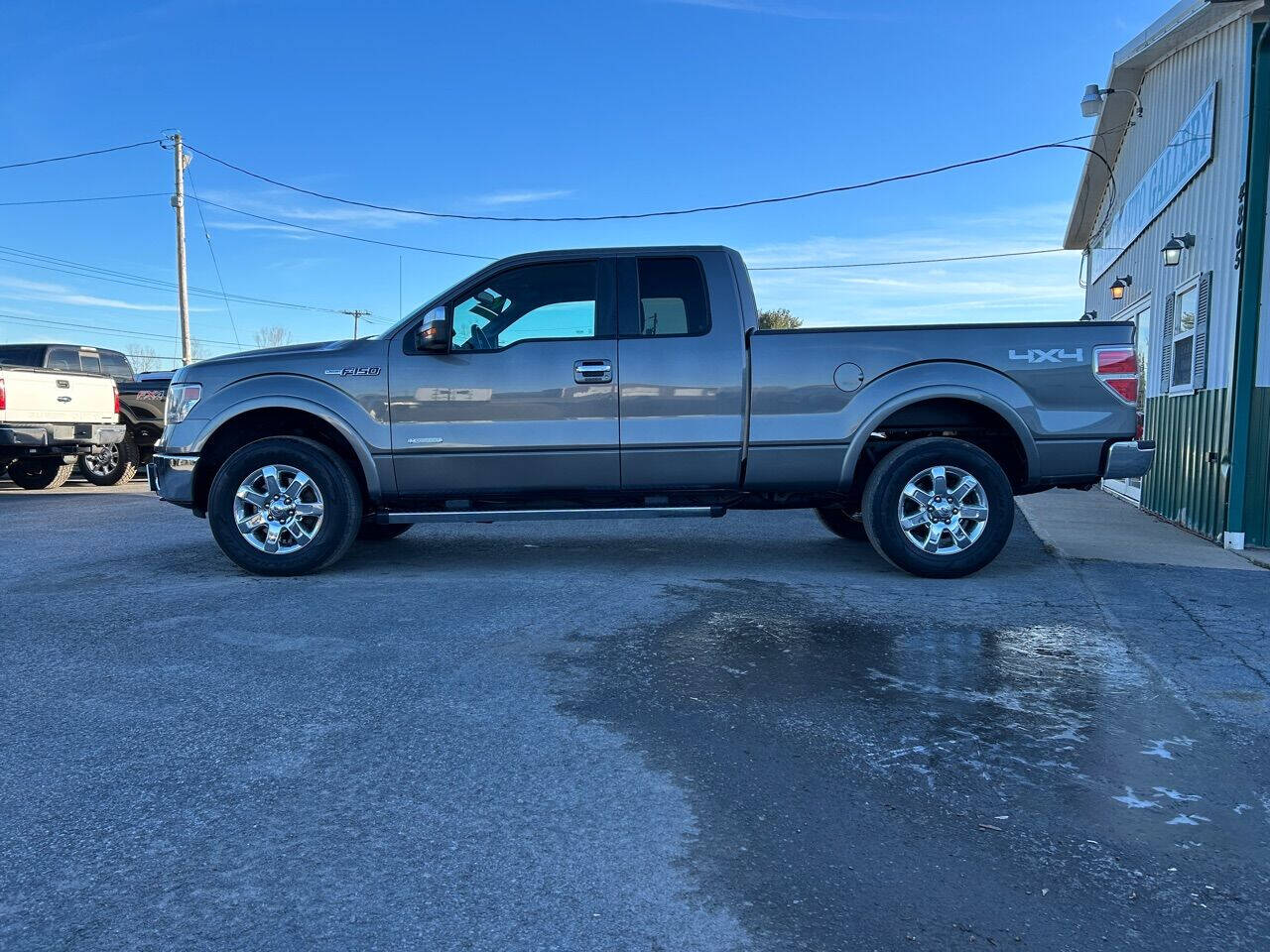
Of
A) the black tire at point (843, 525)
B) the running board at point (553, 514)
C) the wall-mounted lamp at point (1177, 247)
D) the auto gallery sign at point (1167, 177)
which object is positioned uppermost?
the auto gallery sign at point (1167, 177)

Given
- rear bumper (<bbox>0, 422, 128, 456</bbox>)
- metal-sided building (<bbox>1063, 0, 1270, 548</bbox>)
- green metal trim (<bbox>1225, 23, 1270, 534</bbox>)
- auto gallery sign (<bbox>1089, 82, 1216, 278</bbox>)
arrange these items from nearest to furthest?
green metal trim (<bbox>1225, 23, 1270, 534</bbox>)
metal-sided building (<bbox>1063, 0, 1270, 548</bbox>)
auto gallery sign (<bbox>1089, 82, 1216, 278</bbox>)
rear bumper (<bbox>0, 422, 128, 456</bbox>)

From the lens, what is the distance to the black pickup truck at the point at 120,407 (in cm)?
1504

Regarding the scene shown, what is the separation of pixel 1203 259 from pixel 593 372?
6.66 m

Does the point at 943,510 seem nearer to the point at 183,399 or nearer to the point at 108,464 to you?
the point at 183,399

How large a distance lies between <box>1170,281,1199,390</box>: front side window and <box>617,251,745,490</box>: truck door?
5.80 meters

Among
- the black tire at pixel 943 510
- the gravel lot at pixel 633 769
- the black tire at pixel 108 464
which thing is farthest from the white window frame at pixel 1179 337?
the black tire at pixel 108 464

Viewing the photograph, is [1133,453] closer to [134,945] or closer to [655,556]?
[655,556]

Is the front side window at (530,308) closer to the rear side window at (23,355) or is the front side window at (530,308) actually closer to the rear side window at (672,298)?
the rear side window at (672,298)

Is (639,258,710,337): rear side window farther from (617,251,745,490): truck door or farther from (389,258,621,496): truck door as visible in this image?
(389,258,621,496): truck door

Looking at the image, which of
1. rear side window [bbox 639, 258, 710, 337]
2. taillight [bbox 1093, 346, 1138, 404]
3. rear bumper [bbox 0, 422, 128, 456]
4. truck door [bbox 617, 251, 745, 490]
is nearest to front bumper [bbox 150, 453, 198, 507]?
truck door [bbox 617, 251, 745, 490]

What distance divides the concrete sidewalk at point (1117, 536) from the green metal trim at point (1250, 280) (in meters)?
0.62

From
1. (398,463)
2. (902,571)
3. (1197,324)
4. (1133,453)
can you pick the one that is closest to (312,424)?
(398,463)

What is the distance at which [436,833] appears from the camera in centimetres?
262

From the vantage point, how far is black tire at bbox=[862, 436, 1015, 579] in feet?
20.3
